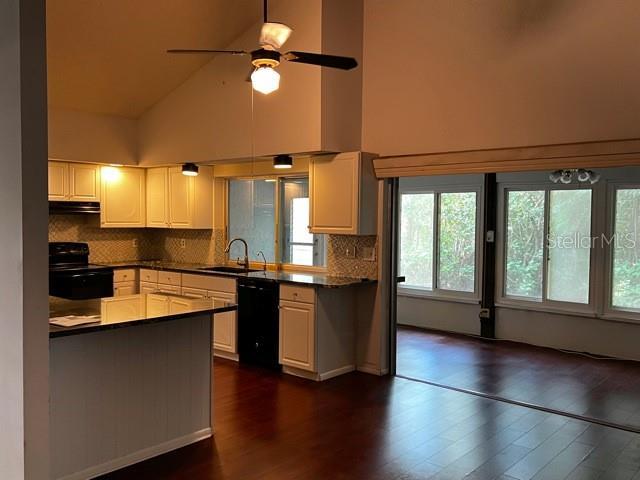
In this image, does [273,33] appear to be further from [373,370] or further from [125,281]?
[125,281]

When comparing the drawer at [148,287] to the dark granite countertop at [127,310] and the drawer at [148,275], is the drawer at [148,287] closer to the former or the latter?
the drawer at [148,275]

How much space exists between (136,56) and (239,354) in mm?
3091

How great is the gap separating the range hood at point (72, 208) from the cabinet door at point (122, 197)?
0.12 m

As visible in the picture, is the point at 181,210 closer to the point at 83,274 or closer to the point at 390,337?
the point at 83,274

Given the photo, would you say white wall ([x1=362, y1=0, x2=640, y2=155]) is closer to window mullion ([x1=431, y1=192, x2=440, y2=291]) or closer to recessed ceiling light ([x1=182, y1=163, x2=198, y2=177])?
recessed ceiling light ([x1=182, y1=163, x2=198, y2=177])

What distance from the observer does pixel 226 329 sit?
5797 mm

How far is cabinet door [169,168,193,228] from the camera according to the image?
665cm

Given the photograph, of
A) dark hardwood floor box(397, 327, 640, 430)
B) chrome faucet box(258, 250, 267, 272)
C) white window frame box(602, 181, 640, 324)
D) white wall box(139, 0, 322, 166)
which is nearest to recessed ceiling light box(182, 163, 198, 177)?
white wall box(139, 0, 322, 166)

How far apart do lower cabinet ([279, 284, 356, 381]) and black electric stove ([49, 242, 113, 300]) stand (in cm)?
235

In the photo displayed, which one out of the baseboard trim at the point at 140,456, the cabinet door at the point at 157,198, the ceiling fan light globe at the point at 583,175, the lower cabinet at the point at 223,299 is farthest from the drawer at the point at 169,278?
the ceiling fan light globe at the point at 583,175

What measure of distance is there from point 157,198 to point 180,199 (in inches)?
17.2

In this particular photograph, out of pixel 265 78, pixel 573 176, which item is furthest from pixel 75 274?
pixel 573 176

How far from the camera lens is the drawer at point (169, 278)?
20.5 feet

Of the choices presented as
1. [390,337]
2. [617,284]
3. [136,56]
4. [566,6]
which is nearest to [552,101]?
[566,6]
